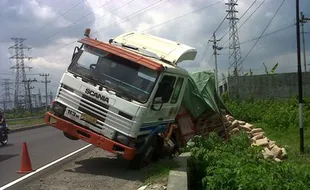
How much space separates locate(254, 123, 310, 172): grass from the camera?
40.7 ft

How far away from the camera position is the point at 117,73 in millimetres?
10008

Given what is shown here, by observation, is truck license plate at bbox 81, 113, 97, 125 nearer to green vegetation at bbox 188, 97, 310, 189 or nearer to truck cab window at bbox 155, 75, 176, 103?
truck cab window at bbox 155, 75, 176, 103

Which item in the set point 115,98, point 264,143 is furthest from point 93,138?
point 264,143

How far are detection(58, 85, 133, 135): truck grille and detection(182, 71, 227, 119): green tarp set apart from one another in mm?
3960

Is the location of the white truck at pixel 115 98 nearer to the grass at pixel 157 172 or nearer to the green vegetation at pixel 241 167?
the grass at pixel 157 172

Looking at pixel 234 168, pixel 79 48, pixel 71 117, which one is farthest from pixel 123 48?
pixel 234 168

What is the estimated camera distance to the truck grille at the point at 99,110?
31.7 feet

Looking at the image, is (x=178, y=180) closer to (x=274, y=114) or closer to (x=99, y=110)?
(x=99, y=110)

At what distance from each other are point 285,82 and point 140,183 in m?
27.3

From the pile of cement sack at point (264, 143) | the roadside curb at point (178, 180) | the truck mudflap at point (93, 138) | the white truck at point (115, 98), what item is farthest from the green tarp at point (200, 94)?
the roadside curb at point (178, 180)

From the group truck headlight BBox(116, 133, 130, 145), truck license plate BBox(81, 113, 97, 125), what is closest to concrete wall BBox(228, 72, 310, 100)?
truck headlight BBox(116, 133, 130, 145)

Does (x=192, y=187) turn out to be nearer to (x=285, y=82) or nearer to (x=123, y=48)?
(x=123, y=48)

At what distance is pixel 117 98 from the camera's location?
969 centimetres

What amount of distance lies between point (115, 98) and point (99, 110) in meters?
0.49
